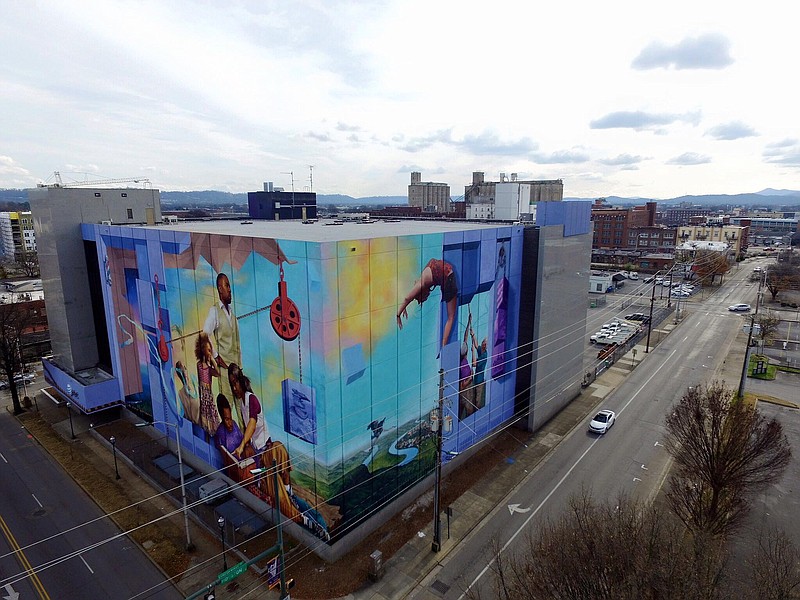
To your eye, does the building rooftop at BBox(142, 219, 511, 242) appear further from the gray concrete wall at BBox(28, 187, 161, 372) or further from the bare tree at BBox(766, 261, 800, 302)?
the bare tree at BBox(766, 261, 800, 302)

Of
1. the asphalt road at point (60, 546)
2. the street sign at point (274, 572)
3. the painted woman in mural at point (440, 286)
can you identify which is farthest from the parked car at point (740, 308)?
the asphalt road at point (60, 546)

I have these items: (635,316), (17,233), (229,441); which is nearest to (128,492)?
(229,441)

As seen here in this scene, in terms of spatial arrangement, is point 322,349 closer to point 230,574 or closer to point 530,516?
point 230,574

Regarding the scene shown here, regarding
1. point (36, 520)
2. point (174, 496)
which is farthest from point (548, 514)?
point (36, 520)

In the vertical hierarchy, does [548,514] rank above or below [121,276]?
below

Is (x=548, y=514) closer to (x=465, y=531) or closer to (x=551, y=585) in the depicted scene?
(x=465, y=531)

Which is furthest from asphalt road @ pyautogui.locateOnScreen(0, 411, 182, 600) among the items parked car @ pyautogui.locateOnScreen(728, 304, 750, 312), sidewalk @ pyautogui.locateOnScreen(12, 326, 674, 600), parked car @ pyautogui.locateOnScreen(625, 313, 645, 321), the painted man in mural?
parked car @ pyautogui.locateOnScreen(728, 304, 750, 312)
